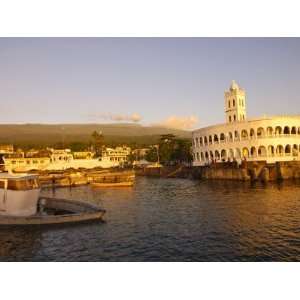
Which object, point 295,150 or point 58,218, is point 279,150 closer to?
point 295,150

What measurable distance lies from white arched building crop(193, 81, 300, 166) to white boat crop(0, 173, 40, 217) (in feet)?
83.1

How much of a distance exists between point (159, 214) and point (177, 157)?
4560cm

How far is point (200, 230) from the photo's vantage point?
14.9 metres

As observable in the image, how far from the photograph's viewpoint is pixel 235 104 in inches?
1706

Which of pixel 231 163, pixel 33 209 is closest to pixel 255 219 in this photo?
pixel 33 209

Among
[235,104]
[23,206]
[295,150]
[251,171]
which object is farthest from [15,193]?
[235,104]

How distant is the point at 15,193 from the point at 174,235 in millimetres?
7793

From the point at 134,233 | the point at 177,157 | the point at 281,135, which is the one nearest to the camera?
the point at 134,233

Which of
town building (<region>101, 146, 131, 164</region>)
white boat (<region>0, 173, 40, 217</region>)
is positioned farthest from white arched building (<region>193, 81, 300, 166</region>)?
town building (<region>101, 146, 131, 164</region>)

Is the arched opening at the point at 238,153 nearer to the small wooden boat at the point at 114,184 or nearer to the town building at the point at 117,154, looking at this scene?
the small wooden boat at the point at 114,184

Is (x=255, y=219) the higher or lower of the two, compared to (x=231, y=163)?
lower

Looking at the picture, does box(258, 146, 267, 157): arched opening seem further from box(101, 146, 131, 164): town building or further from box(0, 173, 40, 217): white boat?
box(101, 146, 131, 164): town building
